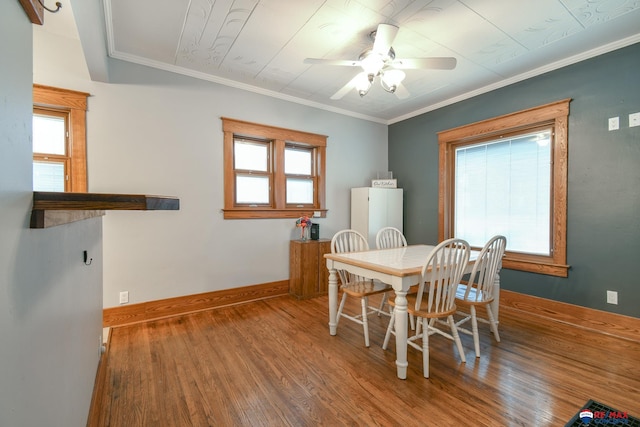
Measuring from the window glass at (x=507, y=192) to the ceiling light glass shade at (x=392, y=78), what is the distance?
6.65 ft

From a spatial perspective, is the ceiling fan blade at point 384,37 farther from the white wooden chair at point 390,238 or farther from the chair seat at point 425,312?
the chair seat at point 425,312

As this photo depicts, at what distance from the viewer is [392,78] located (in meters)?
2.32

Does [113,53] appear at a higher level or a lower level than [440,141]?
higher

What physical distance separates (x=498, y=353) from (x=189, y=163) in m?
3.51

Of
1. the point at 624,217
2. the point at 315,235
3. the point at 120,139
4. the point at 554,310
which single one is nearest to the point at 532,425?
the point at 554,310

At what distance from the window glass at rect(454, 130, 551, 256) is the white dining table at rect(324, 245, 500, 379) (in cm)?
116

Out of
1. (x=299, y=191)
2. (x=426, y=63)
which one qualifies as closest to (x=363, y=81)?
(x=426, y=63)

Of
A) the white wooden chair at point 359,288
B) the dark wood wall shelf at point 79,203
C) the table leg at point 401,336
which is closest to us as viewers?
the dark wood wall shelf at point 79,203

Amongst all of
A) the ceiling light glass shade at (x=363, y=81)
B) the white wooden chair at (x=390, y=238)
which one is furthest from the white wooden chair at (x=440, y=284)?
the ceiling light glass shade at (x=363, y=81)

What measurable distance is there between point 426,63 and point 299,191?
236 centimetres

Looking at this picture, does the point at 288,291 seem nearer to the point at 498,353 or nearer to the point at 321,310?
the point at 321,310

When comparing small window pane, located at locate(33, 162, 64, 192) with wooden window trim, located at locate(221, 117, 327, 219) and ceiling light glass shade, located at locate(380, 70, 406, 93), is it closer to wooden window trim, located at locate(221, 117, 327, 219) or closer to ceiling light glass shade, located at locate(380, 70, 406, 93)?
wooden window trim, located at locate(221, 117, 327, 219)

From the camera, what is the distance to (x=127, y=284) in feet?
9.19

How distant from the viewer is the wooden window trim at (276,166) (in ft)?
→ 11.1
